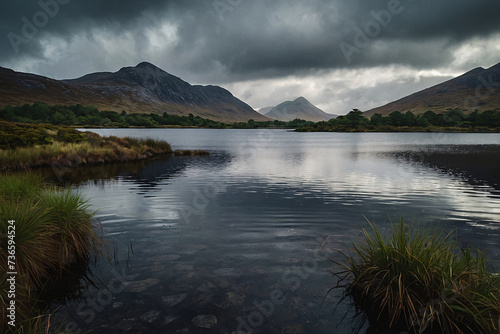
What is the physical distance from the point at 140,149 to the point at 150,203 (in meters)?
30.1

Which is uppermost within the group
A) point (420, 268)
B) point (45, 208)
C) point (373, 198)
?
point (45, 208)

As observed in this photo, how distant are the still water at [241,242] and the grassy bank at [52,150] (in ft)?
24.1

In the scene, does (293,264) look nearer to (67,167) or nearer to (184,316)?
(184,316)

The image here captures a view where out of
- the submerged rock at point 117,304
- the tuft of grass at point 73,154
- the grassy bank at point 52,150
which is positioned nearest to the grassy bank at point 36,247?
the submerged rock at point 117,304

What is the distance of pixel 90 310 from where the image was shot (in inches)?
245

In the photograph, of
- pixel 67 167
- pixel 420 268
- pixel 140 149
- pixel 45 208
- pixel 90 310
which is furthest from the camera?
pixel 140 149

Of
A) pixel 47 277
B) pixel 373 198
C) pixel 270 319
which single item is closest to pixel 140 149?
pixel 373 198

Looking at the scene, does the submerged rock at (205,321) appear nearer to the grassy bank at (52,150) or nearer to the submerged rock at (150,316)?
the submerged rock at (150,316)

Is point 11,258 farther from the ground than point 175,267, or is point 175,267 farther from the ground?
point 11,258

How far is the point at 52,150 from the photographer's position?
1267 inches

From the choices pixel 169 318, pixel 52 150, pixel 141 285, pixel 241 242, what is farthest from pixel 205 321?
pixel 52 150

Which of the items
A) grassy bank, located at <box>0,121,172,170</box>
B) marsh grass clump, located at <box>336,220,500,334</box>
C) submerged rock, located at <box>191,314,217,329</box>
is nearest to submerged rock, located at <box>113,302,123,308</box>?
submerged rock, located at <box>191,314,217,329</box>

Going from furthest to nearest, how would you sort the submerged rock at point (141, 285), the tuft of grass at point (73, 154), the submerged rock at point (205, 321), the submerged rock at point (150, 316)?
1. the tuft of grass at point (73, 154)
2. the submerged rock at point (141, 285)
3. the submerged rock at point (150, 316)
4. the submerged rock at point (205, 321)

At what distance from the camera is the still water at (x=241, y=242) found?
610 cm
